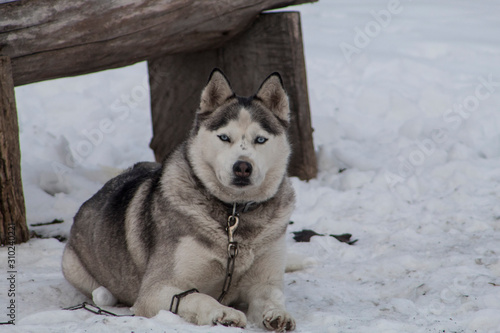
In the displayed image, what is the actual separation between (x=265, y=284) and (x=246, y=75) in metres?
3.09

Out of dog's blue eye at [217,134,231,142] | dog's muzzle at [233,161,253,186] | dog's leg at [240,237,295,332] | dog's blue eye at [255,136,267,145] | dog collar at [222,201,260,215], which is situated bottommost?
dog's leg at [240,237,295,332]

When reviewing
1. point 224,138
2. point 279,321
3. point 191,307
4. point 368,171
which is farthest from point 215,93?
point 368,171

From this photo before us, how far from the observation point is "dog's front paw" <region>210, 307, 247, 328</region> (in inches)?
119

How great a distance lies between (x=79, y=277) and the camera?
13.2ft

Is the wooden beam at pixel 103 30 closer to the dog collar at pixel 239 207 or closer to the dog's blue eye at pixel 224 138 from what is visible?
the dog's blue eye at pixel 224 138

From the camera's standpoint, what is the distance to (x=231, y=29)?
19.2 ft

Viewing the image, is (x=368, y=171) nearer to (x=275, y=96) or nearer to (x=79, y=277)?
(x=275, y=96)

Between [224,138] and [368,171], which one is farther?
[368,171]

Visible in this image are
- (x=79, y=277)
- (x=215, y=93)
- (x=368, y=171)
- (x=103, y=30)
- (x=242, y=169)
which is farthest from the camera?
(x=368, y=171)

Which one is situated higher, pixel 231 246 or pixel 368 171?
pixel 231 246

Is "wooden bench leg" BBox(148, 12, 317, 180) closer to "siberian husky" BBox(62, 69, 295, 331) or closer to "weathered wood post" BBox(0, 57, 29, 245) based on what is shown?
"weathered wood post" BBox(0, 57, 29, 245)

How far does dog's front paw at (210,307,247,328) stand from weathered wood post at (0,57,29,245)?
7.09 ft

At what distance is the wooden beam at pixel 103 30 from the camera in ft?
15.0

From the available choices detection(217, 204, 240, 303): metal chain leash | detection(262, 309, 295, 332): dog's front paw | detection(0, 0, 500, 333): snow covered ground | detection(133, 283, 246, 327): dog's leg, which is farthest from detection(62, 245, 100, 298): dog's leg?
detection(262, 309, 295, 332): dog's front paw
